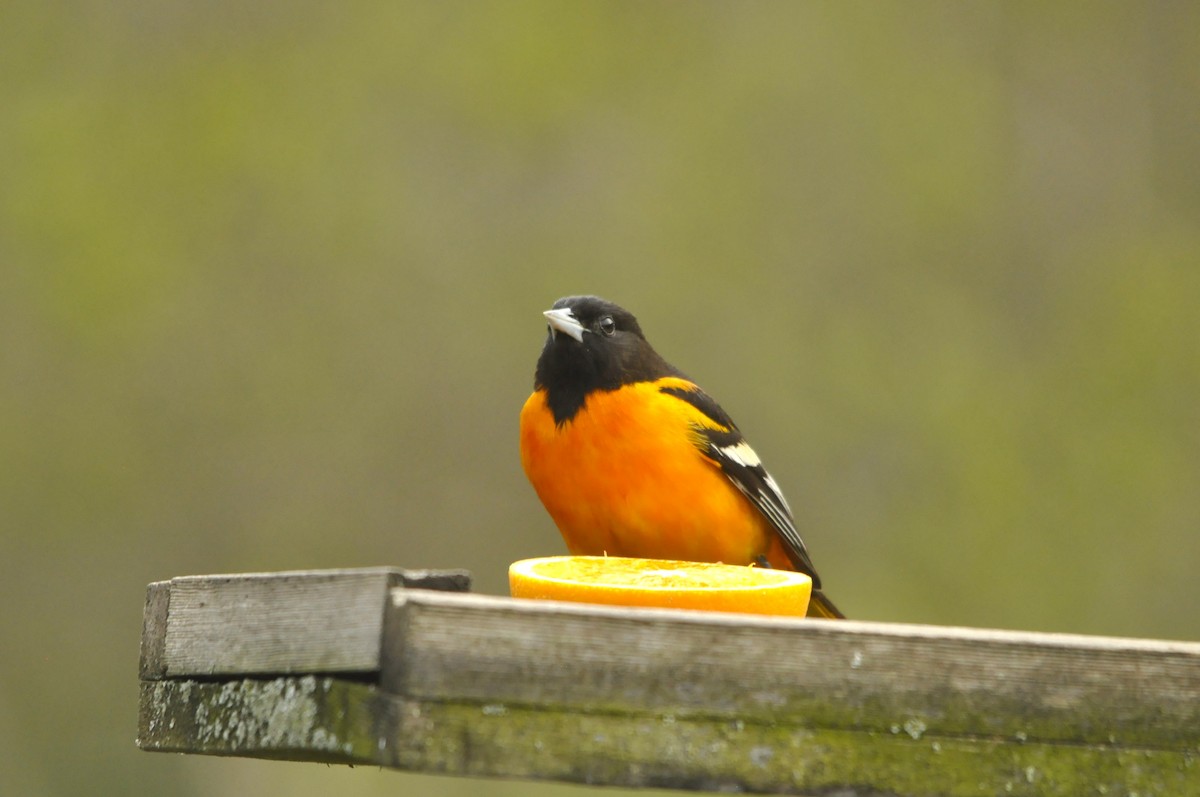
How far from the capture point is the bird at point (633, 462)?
4.11 m

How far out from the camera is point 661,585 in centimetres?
289

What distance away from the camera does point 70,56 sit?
338 inches

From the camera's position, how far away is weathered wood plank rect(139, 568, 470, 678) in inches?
88.7

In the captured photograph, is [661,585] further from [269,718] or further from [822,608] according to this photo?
[822,608]

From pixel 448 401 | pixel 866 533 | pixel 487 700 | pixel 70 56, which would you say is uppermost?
pixel 70 56

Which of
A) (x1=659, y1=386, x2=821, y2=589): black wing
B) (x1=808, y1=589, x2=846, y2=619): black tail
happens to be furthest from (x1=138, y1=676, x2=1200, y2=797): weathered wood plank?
(x1=808, y1=589, x2=846, y2=619): black tail

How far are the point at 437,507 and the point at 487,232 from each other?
5.53 feet

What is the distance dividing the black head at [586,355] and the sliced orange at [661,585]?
1.15m

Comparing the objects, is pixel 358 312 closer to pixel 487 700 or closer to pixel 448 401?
pixel 448 401

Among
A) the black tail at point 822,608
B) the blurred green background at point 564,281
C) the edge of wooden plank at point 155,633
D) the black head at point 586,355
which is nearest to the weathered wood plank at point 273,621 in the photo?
the edge of wooden plank at point 155,633

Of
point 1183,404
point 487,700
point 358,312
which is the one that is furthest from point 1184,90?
point 487,700

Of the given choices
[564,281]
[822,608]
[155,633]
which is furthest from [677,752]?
[564,281]

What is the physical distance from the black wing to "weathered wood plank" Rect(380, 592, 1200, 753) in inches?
76.4

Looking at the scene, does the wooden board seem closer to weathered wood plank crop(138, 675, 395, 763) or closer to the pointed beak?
weathered wood plank crop(138, 675, 395, 763)
